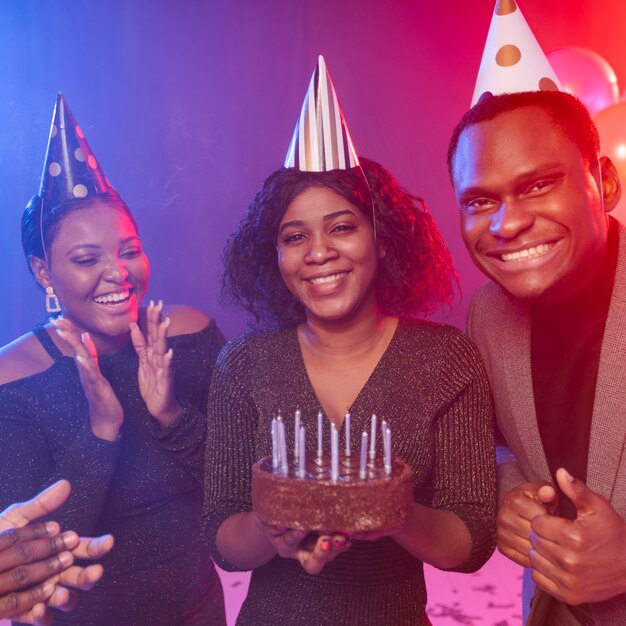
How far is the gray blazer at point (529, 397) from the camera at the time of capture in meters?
1.62

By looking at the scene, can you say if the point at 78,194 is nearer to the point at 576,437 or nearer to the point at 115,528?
the point at 115,528

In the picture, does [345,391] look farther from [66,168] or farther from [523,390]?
[66,168]

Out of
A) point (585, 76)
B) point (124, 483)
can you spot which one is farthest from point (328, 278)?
point (585, 76)

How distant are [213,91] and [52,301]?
272 centimetres

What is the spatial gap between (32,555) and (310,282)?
95 cm

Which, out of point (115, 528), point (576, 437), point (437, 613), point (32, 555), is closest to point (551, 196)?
point (576, 437)

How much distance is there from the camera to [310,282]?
6.16 ft

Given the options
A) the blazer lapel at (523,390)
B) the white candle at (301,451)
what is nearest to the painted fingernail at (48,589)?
the white candle at (301,451)

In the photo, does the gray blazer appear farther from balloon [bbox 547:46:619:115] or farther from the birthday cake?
balloon [bbox 547:46:619:115]

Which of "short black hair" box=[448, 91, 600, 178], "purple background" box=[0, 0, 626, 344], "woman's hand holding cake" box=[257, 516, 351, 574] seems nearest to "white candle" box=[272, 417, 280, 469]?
"woman's hand holding cake" box=[257, 516, 351, 574]

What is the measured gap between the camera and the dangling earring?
7.58ft

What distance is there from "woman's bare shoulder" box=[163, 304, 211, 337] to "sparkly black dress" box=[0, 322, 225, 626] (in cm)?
20

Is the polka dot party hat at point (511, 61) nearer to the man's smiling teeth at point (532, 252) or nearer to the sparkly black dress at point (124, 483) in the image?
the man's smiling teeth at point (532, 252)

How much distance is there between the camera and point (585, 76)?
3.83 meters
